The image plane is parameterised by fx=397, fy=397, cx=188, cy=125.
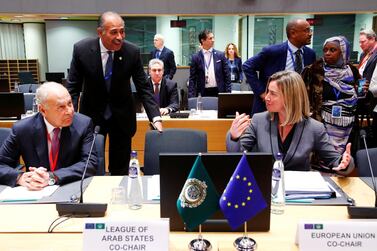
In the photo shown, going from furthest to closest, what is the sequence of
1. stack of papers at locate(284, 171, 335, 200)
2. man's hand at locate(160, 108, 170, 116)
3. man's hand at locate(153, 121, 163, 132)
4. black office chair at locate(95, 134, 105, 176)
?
man's hand at locate(160, 108, 170, 116) < man's hand at locate(153, 121, 163, 132) < black office chair at locate(95, 134, 105, 176) < stack of papers at locate(284, 171, 335, 200)

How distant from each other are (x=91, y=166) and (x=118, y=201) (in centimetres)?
55

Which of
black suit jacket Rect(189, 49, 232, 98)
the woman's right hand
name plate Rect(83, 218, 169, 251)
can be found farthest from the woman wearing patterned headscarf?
black suit jacket Rect(189, 49, 232, 98)

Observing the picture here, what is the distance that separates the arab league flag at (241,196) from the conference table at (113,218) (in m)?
0.16

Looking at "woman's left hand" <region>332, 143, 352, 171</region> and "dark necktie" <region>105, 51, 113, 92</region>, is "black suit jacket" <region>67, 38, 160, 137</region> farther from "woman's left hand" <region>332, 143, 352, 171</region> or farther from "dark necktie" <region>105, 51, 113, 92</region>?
"woman's left hand" <region>332, 143, 352, 171</region>

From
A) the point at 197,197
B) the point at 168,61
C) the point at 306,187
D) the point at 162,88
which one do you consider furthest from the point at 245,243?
the point at 168,61

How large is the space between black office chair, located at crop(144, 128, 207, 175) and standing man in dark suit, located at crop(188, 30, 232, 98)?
3.08 m

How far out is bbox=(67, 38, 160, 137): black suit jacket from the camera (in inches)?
123

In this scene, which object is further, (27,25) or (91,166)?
(27,25)

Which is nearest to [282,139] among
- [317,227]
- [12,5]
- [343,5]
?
[317,227]

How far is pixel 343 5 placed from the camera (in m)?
5.71

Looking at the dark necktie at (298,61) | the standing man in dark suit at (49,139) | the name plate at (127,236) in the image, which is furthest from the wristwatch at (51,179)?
the dark necktie at (298,61)

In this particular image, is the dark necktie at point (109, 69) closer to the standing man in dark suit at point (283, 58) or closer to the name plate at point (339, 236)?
the standing man in dark suit at point (283, 58)

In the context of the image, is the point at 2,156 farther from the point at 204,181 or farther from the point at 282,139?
the point at 282,139

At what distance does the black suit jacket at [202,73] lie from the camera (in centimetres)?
598
